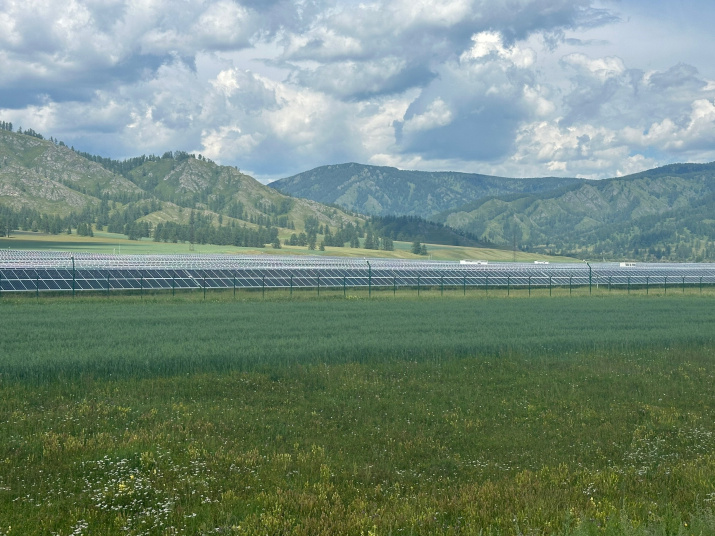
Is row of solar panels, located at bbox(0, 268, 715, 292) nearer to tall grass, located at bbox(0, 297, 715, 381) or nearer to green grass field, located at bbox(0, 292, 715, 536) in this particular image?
tall grass, located at bbox(0, 297, 715, 381)

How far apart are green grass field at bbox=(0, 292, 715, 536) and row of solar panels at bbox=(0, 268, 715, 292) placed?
941 inches

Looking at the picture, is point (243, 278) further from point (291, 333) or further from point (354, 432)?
point (354, 432)

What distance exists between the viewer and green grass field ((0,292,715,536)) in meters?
8.73

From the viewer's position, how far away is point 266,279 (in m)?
57.2

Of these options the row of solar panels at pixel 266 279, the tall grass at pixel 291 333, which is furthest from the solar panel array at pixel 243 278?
the tall grass at pixel 291 333

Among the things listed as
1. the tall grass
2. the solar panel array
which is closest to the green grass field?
the tall grass

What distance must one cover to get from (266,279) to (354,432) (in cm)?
4496

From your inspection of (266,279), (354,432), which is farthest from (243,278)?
(354,432)

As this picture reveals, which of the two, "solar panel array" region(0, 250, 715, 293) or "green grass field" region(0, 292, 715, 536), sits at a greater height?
"solar panel array" region(0, 250, 715, 293)

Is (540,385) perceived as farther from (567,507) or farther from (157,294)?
(157,294)

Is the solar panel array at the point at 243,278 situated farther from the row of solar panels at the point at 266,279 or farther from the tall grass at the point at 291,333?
the tall grass at the point at 291,333

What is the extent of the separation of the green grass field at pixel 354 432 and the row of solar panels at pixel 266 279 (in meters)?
23.9

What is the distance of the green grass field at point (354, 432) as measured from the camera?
873cm

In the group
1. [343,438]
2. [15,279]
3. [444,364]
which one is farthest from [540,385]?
[15,279]
